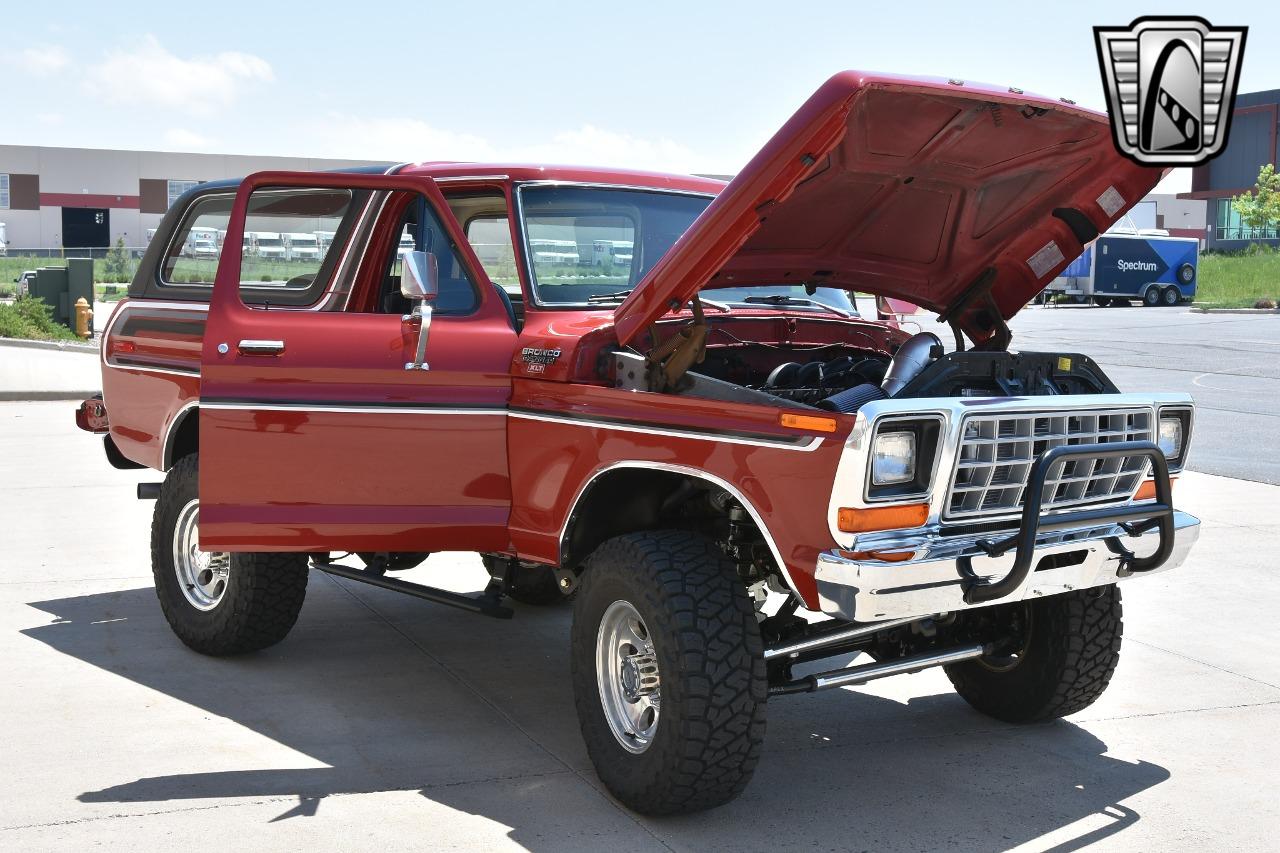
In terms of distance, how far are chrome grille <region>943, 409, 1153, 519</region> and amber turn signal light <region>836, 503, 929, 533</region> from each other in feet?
0.38

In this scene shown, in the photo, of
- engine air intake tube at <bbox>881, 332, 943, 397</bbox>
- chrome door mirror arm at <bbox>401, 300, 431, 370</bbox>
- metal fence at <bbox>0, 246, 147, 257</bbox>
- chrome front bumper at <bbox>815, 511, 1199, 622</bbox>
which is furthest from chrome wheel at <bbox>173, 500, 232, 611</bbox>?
metal fence at <bbox>0, 246, 147, 257</bbox>

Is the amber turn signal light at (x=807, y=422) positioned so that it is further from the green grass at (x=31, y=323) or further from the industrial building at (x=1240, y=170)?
the industrial building at (x=1240, y=170)

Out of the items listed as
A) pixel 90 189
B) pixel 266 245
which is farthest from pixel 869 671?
pixel 90 189

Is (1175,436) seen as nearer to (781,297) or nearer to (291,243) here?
(781,297)

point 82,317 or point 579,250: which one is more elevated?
point 579,250

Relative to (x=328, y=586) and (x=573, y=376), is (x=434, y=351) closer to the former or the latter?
(x=573, y=376)

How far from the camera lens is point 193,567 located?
6.35 m

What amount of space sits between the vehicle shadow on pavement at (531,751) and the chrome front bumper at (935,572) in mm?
794

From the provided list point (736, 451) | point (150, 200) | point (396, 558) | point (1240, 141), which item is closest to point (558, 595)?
point (396, 558)

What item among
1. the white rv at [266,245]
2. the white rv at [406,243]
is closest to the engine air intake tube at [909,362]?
the white rv at [406,243]

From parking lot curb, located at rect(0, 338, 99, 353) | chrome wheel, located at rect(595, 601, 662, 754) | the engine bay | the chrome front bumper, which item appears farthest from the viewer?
parking lot curb, located at rect(0, 338, 99, 353)

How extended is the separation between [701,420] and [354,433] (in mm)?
1545

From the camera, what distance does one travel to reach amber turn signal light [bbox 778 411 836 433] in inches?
158

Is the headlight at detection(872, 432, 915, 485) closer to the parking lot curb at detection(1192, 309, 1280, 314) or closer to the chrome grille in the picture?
the chrome grille
